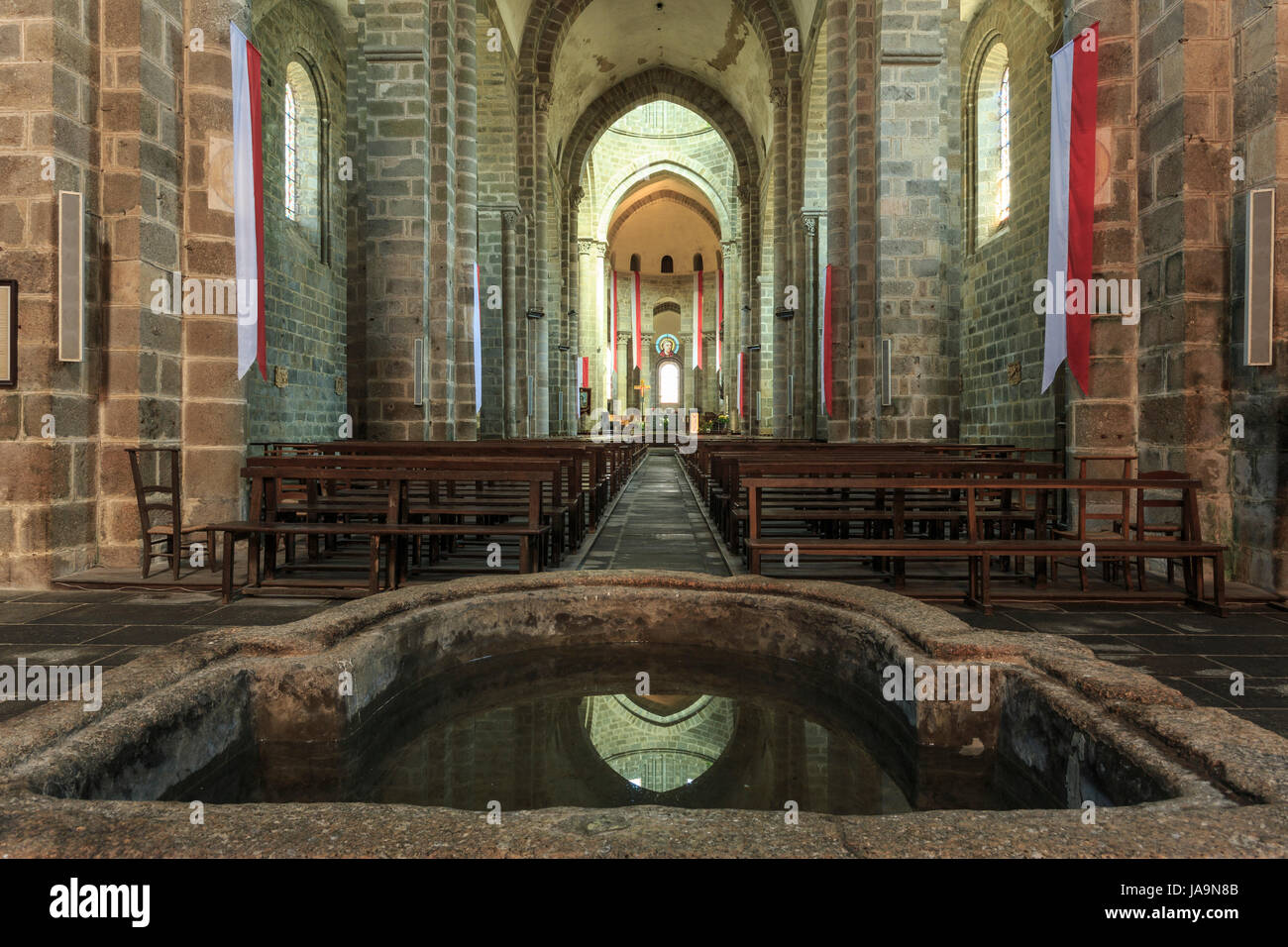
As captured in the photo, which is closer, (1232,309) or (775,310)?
(1232,309)

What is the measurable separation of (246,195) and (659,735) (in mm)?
5137

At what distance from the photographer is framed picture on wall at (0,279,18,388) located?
196 inches

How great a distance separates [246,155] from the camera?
6109mm

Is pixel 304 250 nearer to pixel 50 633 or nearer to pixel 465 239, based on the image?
pixel 465 239

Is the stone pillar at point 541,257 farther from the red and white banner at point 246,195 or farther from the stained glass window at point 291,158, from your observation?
the red and white banner at point 246,195

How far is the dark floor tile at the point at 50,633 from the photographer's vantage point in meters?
3.73

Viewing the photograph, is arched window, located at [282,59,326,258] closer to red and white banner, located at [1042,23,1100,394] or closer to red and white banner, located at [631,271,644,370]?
red and white banner, located at [1042,23,1100,394]

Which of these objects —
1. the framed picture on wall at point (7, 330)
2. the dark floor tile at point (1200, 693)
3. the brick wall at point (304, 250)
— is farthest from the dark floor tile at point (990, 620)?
the brick wall at point (304, 250)

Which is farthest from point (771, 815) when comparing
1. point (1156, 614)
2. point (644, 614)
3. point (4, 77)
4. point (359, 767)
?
point (4, 77)

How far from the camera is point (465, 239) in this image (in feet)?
40.0

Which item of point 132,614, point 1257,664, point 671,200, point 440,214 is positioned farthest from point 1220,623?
point 671,200

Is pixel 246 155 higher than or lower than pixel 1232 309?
higher
